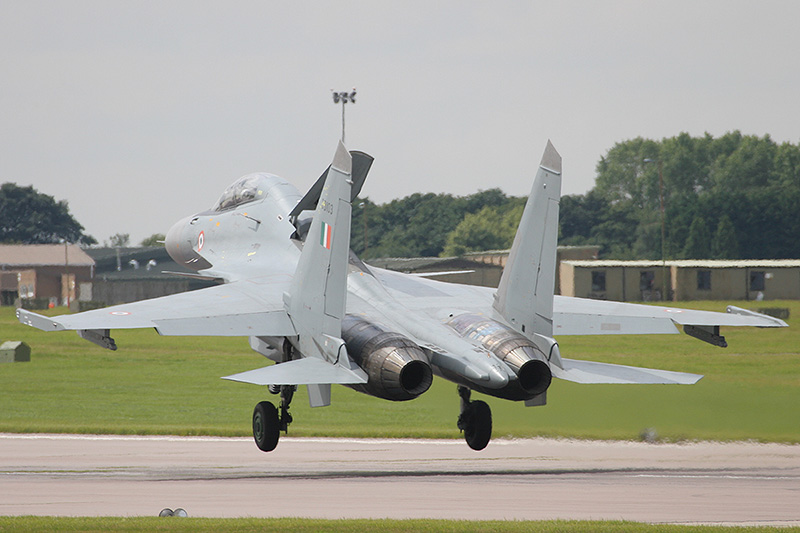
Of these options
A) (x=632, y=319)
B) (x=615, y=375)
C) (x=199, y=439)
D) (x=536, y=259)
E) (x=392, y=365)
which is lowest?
(x=199, y=439)

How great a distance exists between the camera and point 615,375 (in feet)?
70.0

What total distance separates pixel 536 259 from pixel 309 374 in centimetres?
501

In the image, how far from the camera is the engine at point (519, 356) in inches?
808

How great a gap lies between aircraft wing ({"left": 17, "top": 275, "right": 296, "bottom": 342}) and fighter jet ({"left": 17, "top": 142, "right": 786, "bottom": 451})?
4cm

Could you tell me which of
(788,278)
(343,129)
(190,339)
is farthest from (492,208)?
(343,129)

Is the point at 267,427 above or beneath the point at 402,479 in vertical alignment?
above

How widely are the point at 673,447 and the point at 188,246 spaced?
15.2 m

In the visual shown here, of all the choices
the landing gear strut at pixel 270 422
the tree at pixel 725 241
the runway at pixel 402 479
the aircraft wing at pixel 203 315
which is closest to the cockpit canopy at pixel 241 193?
the aircraft wing at pixel 203 315

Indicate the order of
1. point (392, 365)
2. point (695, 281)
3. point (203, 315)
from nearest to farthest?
point (392, 365)
point (203, 315)
point (695, 281)

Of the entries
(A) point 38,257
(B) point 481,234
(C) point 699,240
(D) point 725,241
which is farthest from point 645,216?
Result: (A) point 38,257

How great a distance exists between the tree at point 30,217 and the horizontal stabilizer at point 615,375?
4034 inches

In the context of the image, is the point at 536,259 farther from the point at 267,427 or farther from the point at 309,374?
the point at 267,427

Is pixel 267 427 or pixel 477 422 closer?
pixel 267 427

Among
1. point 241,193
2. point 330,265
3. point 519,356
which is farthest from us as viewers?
point 241,193
